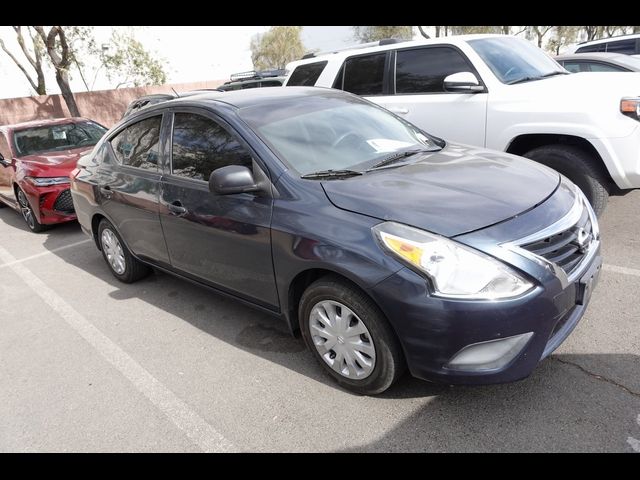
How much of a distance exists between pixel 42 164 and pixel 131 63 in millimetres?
15353

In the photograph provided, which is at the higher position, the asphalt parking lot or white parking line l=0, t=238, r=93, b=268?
the asphalt parking lot

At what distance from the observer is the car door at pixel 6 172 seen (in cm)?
734

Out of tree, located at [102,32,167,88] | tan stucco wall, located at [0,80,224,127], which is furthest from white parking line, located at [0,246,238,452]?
tree, located at [102,32,167,88]

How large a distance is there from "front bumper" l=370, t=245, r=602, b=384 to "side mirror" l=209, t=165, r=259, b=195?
3.33 ft

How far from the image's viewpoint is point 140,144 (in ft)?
13.5

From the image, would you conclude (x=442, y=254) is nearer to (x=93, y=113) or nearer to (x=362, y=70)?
(x=362, y=70)

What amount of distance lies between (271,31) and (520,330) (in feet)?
143

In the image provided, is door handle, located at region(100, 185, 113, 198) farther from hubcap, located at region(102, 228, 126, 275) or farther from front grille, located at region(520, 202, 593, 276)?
front grille, located at region(520, 202, 593, 276)

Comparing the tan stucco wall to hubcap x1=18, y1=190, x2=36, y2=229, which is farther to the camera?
the tan stucco wall

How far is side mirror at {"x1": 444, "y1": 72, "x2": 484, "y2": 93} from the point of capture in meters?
4.77

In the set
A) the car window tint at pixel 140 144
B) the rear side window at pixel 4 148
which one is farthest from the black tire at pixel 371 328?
the rear side window at pixel 4 148

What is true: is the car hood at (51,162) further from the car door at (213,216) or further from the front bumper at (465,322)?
the front bumper at (465,322)

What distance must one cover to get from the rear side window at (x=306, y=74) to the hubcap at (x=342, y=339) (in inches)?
171
